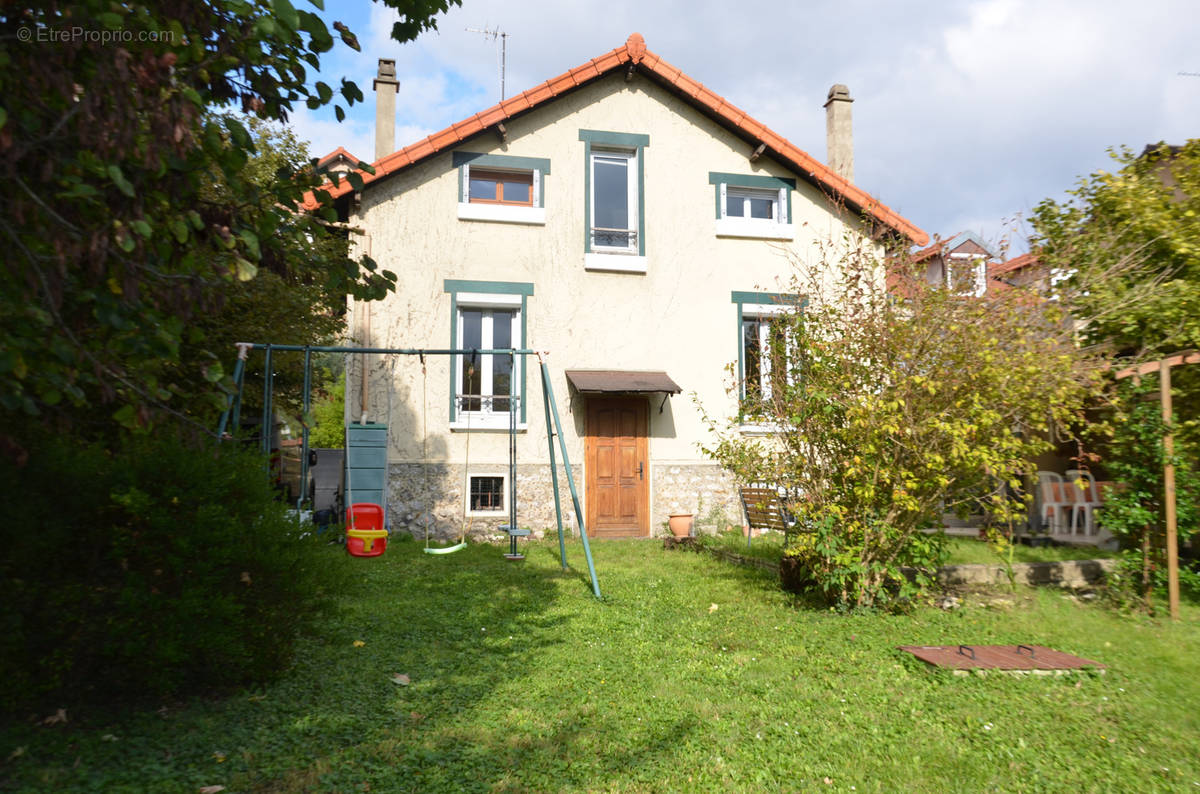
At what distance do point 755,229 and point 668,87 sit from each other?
2792 millimetres

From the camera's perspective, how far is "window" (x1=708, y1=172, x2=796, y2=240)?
13234 millimetres

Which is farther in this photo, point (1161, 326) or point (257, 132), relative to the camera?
point (257, 132)

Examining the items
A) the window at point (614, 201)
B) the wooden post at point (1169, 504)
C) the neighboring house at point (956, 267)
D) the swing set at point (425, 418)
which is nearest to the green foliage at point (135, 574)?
the swing set at point (425, 418)

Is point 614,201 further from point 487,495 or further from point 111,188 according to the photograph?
point 111,188

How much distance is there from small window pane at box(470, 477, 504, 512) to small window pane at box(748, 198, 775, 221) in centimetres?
635

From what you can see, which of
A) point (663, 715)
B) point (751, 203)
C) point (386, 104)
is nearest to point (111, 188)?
point (663, 715)

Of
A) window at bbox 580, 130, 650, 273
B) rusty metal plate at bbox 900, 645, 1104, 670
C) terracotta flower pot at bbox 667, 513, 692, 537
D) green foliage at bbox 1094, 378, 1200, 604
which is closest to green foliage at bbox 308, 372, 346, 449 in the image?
window at bbox 580, 130, 650, 273

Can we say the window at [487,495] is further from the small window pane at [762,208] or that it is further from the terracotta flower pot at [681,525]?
the small window pane at [762,208]

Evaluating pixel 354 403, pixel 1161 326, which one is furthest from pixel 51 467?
pixel 1161 326

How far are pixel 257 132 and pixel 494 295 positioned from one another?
243 inches

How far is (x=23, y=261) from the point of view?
314 centimetres

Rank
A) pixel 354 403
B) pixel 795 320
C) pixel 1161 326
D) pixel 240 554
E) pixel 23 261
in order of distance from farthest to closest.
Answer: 1. pixel 354 403
2. pixel 1161 326
3. pixel 795 320
4. pixel 240 554
5. pixel 23 261

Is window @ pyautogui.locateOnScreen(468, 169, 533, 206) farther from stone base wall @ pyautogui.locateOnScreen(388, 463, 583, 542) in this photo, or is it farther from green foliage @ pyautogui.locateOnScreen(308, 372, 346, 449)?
green foliage @ pyautogui.locateOnScreen(308, 372, 346, 449)

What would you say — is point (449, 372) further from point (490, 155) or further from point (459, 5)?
point (459, 5)
